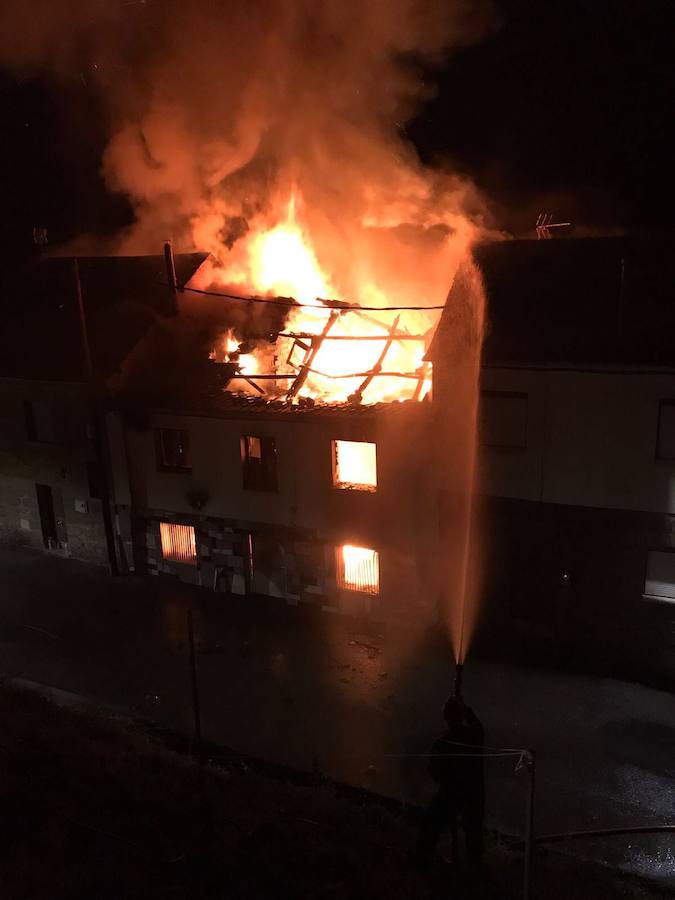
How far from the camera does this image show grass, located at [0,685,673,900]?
22.7 ft

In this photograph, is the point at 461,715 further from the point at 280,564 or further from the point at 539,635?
the point at 280,564

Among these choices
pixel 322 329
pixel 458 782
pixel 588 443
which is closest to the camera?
pixel 458 782

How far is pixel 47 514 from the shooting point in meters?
20.2

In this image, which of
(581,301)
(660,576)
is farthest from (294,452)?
(660,576)

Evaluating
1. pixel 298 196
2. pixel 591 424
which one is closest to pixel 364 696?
pixel 591 424

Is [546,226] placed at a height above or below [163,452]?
above

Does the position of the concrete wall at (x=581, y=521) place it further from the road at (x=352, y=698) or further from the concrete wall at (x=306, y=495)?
the concrete wall at (x=306, y=495)

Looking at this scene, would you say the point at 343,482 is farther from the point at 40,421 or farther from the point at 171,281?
the point at 40,421

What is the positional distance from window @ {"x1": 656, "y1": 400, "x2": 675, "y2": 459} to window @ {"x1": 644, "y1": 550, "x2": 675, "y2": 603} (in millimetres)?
1890

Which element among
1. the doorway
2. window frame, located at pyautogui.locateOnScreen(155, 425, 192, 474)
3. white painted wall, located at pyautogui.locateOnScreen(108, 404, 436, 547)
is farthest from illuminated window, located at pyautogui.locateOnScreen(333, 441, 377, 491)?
the doorway

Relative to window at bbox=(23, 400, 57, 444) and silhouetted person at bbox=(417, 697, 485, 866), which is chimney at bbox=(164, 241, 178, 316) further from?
silhouetted person at bbox=(417, 697, 485, 866)

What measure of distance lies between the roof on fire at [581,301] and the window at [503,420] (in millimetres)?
727

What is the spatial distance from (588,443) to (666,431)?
4.40 feet

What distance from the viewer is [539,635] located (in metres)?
13.8
